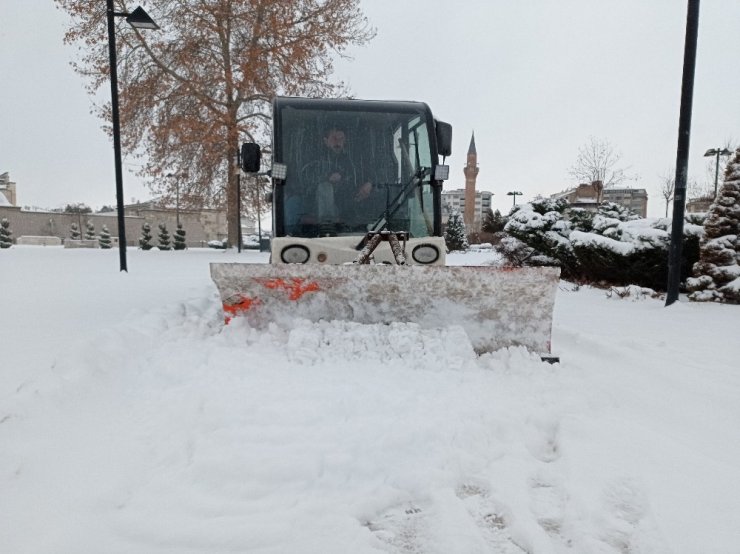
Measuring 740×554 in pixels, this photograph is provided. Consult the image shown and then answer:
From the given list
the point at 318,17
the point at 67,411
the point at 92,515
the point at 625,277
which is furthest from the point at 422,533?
the point at 318,17

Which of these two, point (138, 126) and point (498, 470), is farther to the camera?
point (138, 126)

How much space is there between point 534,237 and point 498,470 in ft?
28.5

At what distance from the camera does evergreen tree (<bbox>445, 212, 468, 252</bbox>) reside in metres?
34.8

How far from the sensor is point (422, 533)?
5.47 feet

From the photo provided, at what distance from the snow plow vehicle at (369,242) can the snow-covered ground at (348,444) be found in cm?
22

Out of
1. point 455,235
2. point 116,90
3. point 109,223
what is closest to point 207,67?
point 116,90

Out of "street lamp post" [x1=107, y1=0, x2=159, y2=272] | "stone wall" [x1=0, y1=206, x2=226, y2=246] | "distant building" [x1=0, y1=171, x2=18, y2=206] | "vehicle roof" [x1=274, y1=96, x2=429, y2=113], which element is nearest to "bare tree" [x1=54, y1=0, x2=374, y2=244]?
"street lamp post" [x1=107, y1=0, x2=159, y2=272]

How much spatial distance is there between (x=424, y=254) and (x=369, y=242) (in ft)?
1.91

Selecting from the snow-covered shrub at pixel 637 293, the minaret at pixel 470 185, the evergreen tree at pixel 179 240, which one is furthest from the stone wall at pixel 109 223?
the snow-covered shrub at pixel 637 293

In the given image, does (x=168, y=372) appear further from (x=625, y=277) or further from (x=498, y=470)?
(x=625, y=277)

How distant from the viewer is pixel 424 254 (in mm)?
4441

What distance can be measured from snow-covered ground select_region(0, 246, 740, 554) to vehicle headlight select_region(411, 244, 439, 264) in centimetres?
120

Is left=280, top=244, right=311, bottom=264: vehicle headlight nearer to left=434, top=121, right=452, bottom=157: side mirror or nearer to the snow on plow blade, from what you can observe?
the snow on plow blade

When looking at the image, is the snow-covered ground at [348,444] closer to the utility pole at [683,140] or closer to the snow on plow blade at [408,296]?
the snow on plow blade at [408,296]
